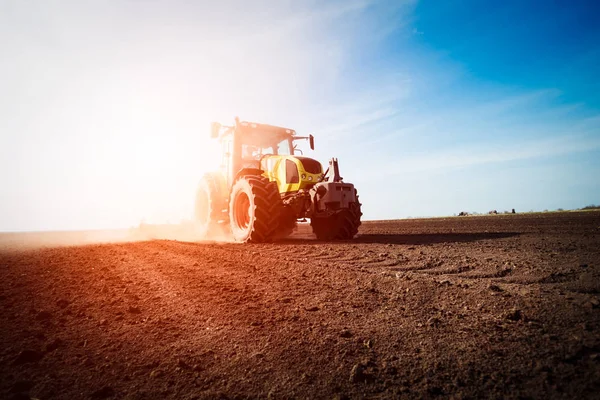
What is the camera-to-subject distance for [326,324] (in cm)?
243

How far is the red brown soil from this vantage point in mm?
1708

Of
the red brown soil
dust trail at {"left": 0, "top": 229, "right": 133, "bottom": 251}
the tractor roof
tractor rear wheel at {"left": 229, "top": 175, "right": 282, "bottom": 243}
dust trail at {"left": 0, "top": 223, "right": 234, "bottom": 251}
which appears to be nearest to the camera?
the red brown soil

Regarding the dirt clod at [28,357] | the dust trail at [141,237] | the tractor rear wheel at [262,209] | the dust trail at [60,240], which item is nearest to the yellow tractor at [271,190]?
the tractor rear wheel at [262,209]

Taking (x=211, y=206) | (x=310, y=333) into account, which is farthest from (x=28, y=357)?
(x=211, y=206)

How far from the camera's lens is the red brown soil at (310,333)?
171 centimetres

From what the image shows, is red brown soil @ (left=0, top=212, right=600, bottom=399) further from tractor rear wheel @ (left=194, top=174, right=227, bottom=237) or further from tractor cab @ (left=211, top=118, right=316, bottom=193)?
tractor rear wheel @ (left=194, top=174, right=227, bottom=237)

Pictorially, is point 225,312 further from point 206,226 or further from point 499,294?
point 206,226

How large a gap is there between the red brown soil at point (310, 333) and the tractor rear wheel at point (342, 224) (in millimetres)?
3823

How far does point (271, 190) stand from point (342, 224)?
2284 mm

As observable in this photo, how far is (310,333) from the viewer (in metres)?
2.29

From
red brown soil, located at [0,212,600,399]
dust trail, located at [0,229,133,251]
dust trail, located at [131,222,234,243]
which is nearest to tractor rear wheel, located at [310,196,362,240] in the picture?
dust trail, located at [131,222,234,243]

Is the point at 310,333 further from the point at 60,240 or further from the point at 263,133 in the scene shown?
the point at 60,240

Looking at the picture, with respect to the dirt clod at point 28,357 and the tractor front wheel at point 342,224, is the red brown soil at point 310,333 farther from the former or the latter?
the tractor front wheel at point 342,224

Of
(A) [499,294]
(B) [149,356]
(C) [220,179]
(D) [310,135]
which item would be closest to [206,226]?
(C) [220,179]
